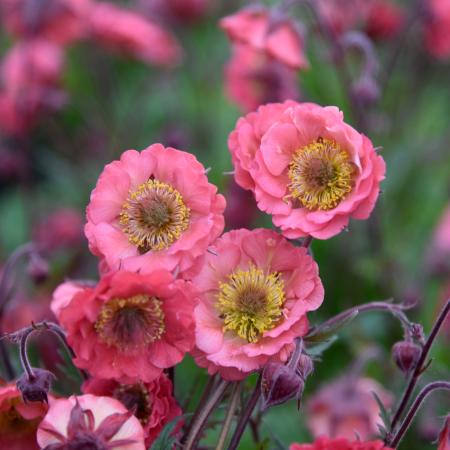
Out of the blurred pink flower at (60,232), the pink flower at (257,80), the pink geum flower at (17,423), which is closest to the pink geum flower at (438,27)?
the pink flower at (257,80)

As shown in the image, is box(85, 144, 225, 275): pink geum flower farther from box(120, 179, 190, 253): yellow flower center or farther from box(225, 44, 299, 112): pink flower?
box(225, 44, 299, 112): pink flower

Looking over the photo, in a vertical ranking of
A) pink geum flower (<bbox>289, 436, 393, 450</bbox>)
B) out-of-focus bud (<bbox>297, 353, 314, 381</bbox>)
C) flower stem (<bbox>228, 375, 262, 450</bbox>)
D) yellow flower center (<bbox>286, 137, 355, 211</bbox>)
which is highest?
yellow flower center (<bbox>286, 137, 355, 211</bbox>)

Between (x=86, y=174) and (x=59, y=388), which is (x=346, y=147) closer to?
(x=59, y=388)

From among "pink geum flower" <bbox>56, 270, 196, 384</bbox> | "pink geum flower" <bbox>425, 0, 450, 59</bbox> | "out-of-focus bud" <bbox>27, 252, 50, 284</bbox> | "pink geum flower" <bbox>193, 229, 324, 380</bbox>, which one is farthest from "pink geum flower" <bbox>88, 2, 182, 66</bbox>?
"pink geum flower" <bbox>56, 270, 196, 384</bbox>

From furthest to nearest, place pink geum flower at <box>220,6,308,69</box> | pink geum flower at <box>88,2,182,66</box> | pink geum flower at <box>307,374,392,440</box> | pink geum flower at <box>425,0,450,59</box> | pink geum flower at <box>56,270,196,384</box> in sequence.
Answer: pink geum flower at <box>88,2,182,66</box>, pink geum flower at <box>425,0,450,59</box>, pink geum flower at <box>220,6,308,69</box>, pink geum flower at <box>307,374,392,440</box>, pink geum flower at <box>56,270,196,384</box>

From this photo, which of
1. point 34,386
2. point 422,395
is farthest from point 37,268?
point 422,395

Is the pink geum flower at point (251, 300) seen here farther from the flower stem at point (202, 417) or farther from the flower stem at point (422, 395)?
the flower stem at point (422, 395)

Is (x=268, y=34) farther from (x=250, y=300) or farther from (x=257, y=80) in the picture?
(x=250, y=300)
